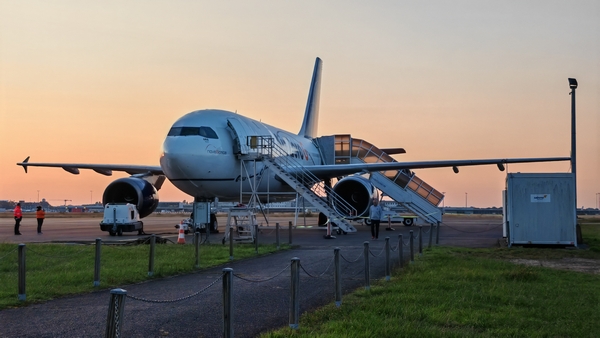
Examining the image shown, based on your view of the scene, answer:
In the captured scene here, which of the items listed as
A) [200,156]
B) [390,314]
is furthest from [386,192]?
[390,314]

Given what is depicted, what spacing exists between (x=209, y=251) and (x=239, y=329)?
9.71 meters

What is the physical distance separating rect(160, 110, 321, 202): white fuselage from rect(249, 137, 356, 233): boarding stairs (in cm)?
67

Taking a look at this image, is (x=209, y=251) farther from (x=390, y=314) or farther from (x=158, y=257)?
(x=390, y=314)

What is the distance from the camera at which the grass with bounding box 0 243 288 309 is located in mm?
10484

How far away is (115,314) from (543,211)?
17.4m

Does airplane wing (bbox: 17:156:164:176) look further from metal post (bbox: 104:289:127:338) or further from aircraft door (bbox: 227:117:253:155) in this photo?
metal post (bbox: 104:289:127:338)

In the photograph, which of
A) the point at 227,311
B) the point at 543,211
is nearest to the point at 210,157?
the point at 543,211

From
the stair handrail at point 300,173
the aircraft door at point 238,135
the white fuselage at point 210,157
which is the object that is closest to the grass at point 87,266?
the white fuselage at point 210,157

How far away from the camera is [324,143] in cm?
4006

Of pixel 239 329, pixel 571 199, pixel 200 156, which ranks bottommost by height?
pixel 239 329

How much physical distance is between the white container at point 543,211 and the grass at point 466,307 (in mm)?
6957

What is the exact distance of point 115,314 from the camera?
535 cm

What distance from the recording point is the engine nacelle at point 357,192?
30219mm

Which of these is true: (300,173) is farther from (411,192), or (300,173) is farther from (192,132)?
(192,132)
